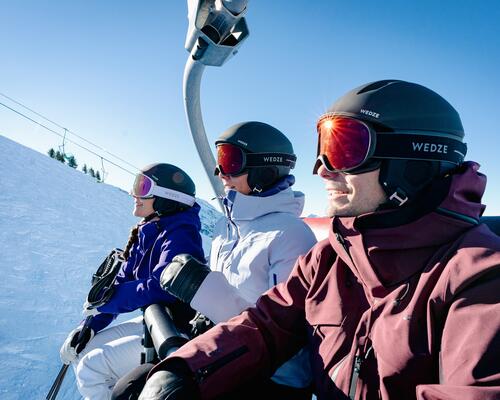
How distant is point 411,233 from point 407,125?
20.1 inches

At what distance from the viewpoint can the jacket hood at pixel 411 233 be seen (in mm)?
1134

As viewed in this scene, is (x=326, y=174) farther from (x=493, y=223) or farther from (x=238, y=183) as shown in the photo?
(x=238, y=183)

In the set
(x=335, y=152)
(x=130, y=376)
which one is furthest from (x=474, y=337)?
(x=130, y=376)

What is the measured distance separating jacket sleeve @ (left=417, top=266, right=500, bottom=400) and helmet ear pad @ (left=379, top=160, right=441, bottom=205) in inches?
20.0

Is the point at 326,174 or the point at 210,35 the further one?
the point at 210,35

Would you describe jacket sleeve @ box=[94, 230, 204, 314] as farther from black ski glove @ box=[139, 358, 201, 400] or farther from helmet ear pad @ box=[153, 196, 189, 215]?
black ski glove @ box=[139, 358, 201, 400]

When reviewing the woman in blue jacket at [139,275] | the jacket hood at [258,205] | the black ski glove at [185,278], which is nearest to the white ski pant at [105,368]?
the woman in blue jacket at [139,275]

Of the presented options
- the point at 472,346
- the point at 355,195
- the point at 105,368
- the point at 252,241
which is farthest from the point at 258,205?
the point at 105,368

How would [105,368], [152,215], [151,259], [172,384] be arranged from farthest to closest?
1. [152,215]
2. [151,259]
3. [105,368]
4. [172,384]

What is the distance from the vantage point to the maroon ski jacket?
88cm

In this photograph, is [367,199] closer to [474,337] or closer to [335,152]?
[335,152]

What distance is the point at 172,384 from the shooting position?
126 cm

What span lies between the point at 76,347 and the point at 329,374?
109 inches

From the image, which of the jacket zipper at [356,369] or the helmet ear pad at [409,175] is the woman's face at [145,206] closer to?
the helmet ear pad at [409,175]
